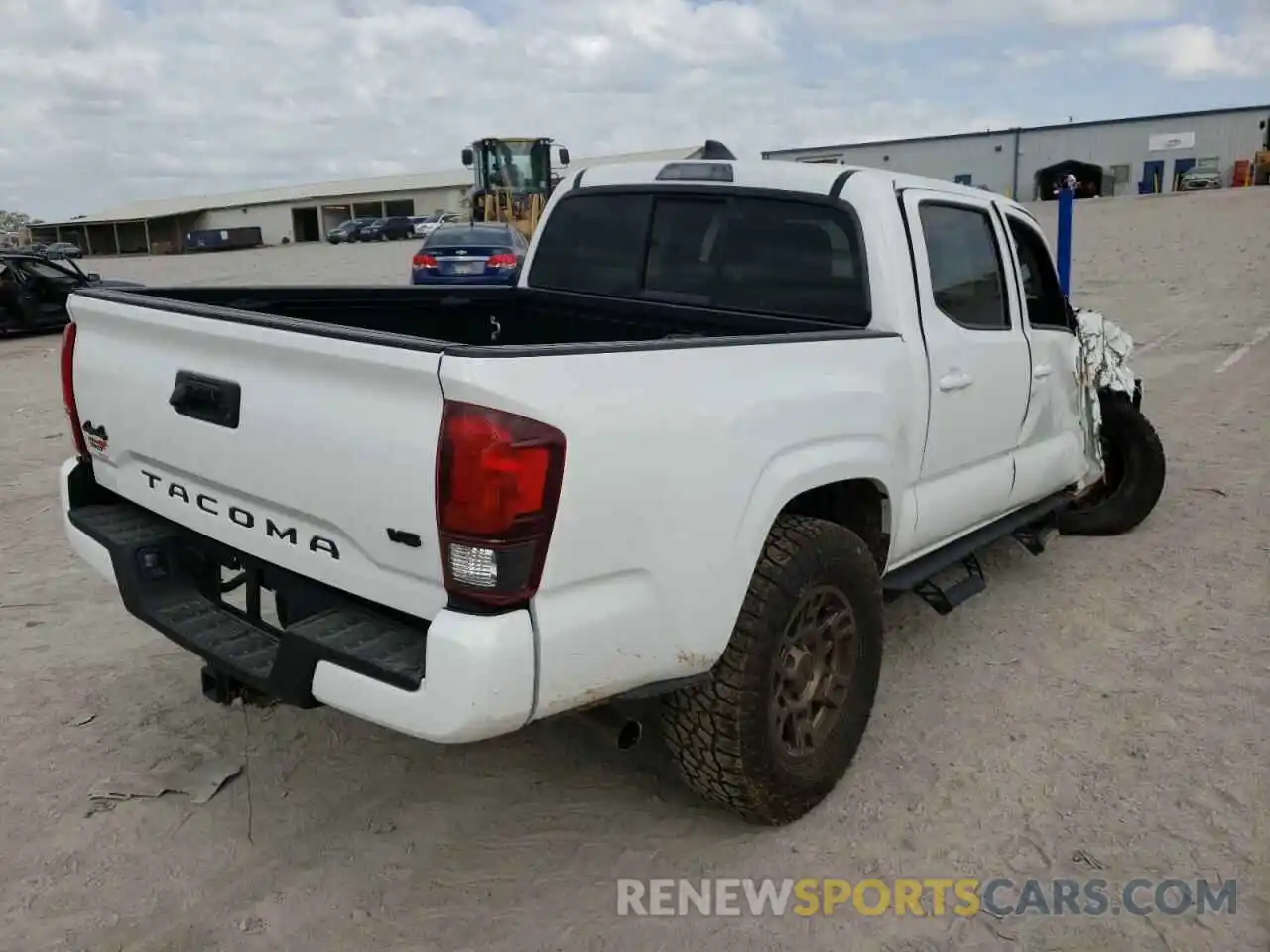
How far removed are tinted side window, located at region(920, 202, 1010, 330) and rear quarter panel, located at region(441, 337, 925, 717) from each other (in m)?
1.12

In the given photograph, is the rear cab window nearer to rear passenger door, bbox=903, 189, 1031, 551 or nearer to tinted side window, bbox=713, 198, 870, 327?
tinted side window, bbox=713, 198, 870, 327

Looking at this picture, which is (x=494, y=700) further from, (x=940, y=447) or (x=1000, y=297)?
(x=1000, y=297)

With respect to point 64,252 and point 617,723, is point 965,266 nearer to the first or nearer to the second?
point 617,723

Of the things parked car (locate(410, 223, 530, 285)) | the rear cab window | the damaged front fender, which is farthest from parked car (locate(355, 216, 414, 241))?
the rear cab window

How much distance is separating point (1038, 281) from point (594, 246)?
6.82 ft

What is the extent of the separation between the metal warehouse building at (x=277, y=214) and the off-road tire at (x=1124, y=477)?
68350mm

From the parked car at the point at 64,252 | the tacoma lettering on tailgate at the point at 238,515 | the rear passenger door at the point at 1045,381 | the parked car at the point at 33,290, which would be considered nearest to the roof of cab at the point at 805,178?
the rear passenger door at the point at 1045,381

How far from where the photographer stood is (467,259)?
53.7 feet

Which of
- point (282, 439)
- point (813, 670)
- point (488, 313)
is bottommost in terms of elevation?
point (813, 670)

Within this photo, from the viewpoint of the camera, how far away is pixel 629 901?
283 centimetres

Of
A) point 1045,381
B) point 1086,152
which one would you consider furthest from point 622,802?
point 1086,152

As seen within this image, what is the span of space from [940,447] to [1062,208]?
7.11m

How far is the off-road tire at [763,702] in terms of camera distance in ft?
9.18

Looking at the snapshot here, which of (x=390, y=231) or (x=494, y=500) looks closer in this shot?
(x=494, y=500)
